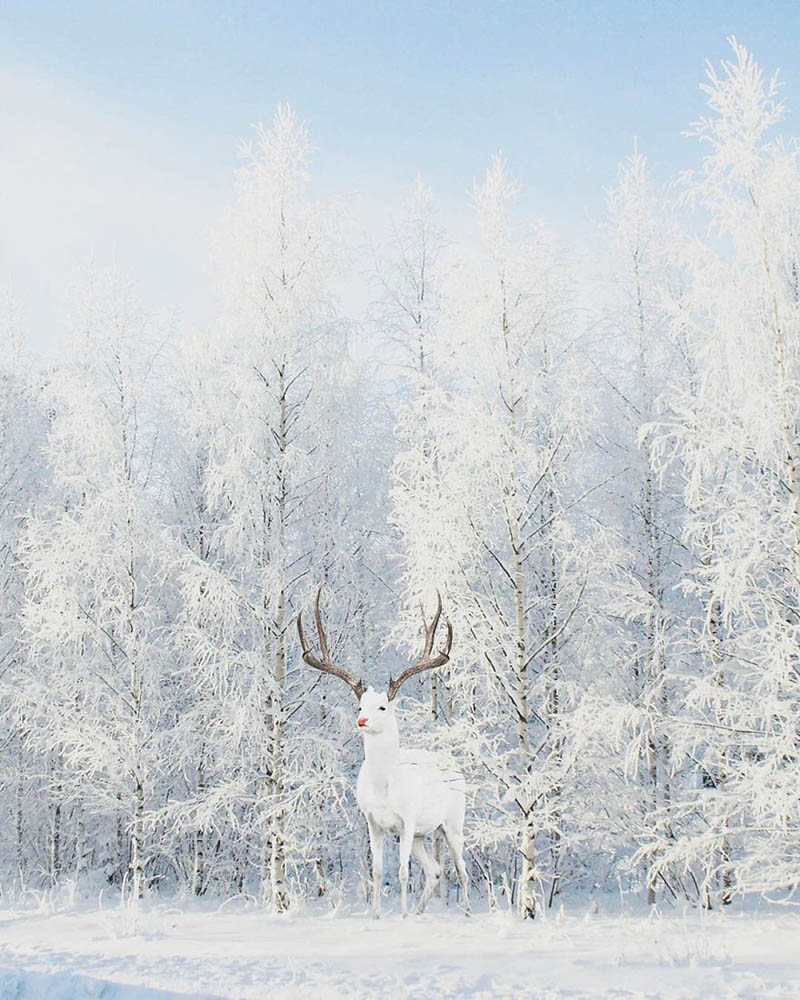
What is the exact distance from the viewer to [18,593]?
54.9 feet

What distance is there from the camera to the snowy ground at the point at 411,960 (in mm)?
6043

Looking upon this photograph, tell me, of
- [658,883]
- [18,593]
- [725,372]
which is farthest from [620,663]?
[18,593]

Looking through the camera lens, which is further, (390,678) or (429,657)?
(429,657)

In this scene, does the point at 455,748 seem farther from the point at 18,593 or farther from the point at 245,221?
the point at 18,593

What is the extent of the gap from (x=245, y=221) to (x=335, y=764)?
7.50m

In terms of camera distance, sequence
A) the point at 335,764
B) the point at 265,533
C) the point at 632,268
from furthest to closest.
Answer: the point at 632,268 < the point at 265,533 < the point at 335,764

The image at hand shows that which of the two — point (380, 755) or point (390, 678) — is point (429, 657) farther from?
point (380, 755)

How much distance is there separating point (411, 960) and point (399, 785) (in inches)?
103

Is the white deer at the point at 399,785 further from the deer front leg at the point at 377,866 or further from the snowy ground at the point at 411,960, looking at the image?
the snowy ground at the point at 411,960

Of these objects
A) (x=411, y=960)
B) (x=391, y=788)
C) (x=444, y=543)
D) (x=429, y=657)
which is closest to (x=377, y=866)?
(x=391, y=788)

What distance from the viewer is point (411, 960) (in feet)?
22.3

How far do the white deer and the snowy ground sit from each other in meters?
0.84

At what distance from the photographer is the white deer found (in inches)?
367

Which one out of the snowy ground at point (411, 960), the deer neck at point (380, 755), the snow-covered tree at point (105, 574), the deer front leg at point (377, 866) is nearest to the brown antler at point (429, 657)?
the deer neck at point (380, 755)
